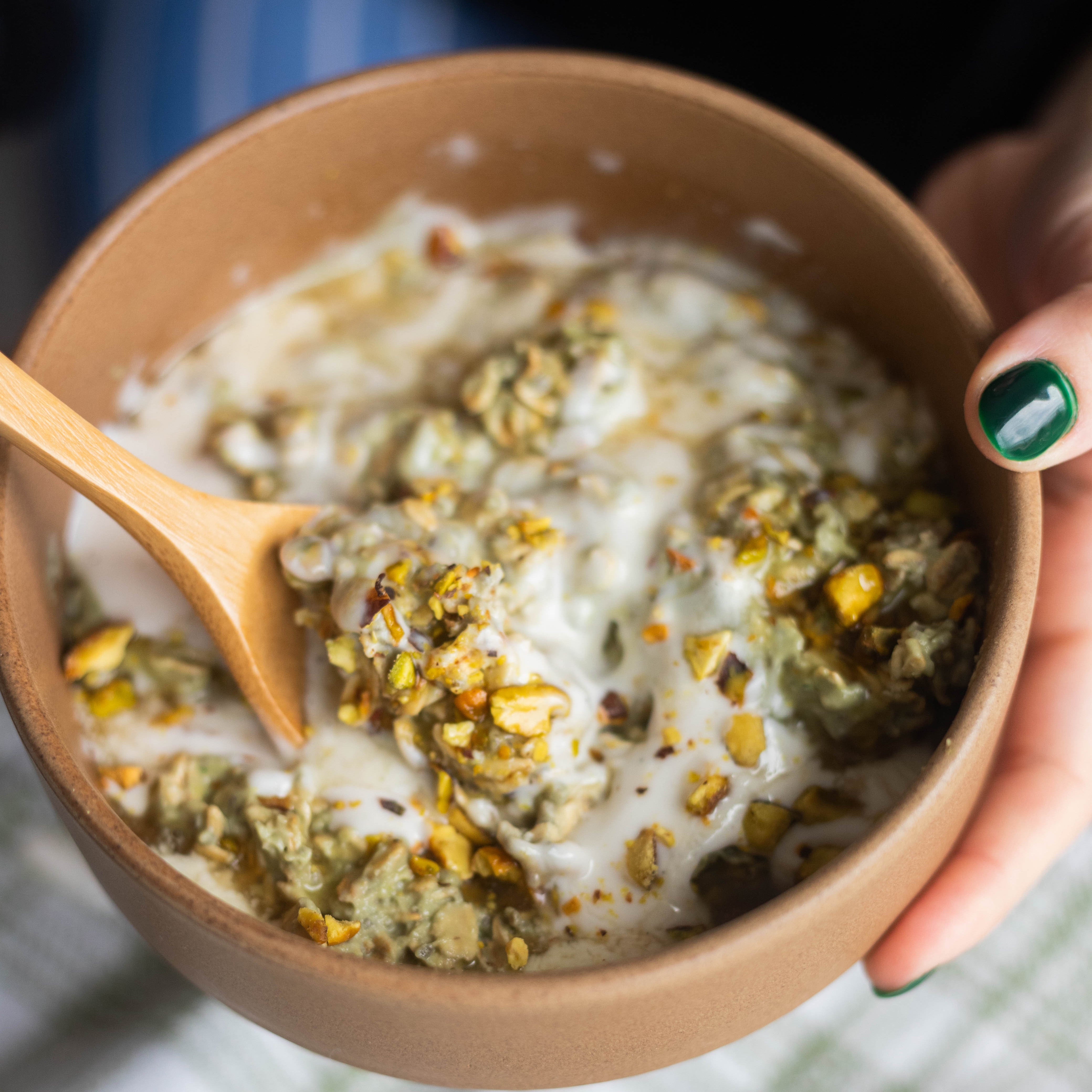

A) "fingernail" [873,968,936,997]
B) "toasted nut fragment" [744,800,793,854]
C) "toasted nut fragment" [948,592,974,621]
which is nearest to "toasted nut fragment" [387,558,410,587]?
"toasted nut fragment" [744,800,793,854]

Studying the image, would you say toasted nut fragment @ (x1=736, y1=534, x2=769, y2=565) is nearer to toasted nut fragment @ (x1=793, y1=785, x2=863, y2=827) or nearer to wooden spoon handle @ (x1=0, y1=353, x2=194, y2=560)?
toasted nut fragment @ (x1=793, y1=785, x2=863, y2=827)

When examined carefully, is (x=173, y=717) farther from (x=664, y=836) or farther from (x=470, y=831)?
(x=664, y=836)

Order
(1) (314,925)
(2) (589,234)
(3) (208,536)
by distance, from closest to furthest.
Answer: (1) (314,925) < (3) (208,536) < (2) (589,234)

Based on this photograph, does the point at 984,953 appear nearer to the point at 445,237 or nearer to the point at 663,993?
the point at 663,993

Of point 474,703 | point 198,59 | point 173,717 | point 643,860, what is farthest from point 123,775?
point 198,59

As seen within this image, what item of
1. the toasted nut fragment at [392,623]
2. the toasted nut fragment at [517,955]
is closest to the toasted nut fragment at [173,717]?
the toasted nut fragment at [392,623]
